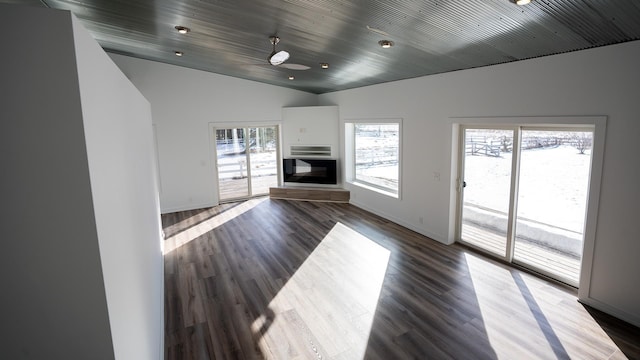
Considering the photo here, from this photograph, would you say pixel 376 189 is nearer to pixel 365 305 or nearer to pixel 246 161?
pixel 246 161

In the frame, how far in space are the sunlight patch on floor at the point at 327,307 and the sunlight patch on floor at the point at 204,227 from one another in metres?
2.35

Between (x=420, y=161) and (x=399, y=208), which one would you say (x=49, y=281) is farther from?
(x=399, y=208)

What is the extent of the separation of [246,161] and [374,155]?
3.37 meters

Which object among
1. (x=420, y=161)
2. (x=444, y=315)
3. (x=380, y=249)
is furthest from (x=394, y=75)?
(x=444, y=315)

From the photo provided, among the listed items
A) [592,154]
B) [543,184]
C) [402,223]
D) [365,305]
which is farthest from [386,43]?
[402,223]

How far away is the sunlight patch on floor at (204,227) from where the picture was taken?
18.8 feet

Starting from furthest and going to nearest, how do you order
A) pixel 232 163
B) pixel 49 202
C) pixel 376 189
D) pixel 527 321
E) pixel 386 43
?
pixel 232 163
pixel 376 189
pixel 386 43
pixel 527 321
pixel 49 202

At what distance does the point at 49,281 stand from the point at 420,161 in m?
5.52

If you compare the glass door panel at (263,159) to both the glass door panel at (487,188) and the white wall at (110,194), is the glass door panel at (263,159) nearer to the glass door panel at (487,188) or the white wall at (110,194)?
the glass door panel at (487,188)

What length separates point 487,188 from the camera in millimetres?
4969

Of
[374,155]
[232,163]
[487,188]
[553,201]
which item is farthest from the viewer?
[232,163]

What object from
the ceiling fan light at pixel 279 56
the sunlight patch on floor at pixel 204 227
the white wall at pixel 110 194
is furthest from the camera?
the sunlight patch on floor at pixel 204 227

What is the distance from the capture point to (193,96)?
25.0 ft

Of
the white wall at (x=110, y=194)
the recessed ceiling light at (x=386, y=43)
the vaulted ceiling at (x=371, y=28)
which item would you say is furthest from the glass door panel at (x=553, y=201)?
the white wall at (x=110, y=194)
